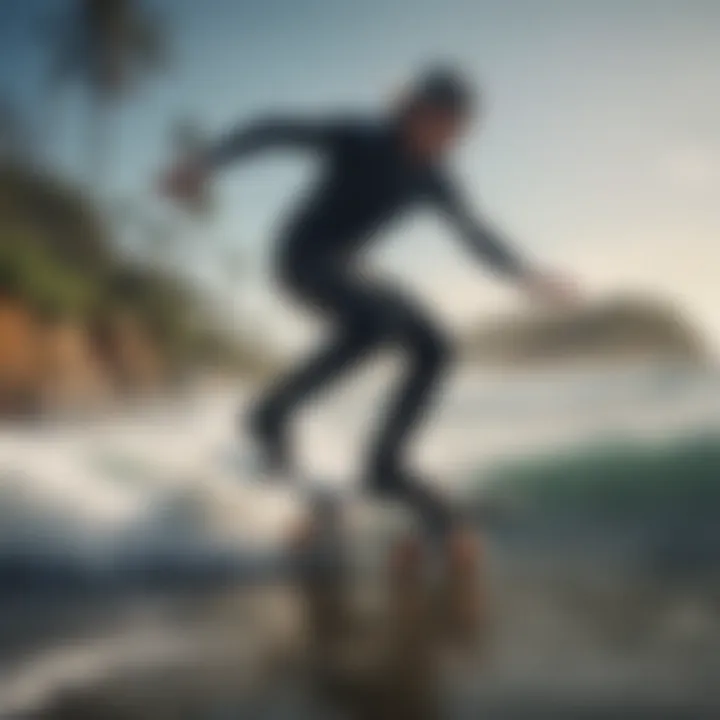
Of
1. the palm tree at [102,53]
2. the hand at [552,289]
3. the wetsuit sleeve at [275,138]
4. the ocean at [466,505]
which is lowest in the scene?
the ocean at [466,505]

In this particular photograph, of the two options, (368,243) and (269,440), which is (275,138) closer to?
(368,243)

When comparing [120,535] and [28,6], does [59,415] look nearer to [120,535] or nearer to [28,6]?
[120,535]

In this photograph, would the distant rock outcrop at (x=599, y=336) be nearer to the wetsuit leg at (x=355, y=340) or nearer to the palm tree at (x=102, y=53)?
the wetsuit leg at (x=355, y=340)

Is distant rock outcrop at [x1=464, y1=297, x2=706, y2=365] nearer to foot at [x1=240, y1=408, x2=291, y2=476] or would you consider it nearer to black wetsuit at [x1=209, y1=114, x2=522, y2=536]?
black wetsuit at [x1=209, y1=114, x2=522, y2=536]

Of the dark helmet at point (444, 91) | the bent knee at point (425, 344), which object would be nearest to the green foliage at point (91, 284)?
the bent knee at point (425, 344)

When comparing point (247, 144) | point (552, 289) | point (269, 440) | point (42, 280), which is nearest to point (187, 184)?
point (247, 144)

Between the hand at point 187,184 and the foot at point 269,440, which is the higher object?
the hand at point 187,184
